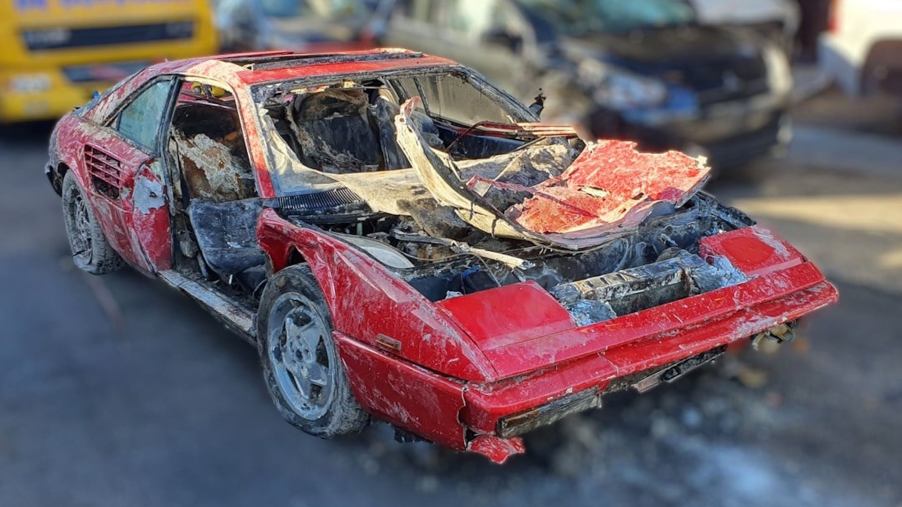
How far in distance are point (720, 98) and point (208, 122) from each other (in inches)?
227

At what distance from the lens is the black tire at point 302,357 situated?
8.50 ft

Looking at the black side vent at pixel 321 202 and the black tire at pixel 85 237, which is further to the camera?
the black tire at pixel 85 237

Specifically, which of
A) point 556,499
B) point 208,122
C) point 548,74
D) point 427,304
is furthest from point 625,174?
point 556,499

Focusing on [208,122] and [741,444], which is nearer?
[208,122]

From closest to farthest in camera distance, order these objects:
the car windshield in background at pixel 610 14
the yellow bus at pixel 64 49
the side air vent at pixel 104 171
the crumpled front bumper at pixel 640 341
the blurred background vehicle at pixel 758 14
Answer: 1. the crumpled front bumper at pixel 640 341
2. the side air vent at pixel 104 171
3. the yellow bus at pixel 64 49
4. the car windshield in background at pixel 610 14
5. the blurred background vehicle at pixel 758 14

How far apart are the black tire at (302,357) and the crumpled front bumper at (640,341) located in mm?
348

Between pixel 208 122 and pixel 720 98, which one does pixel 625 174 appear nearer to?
pixel 208 122

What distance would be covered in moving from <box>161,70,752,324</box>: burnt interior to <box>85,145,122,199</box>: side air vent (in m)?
0.19

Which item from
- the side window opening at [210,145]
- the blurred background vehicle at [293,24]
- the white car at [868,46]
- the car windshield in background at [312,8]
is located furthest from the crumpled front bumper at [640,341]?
the white car at [868,46]

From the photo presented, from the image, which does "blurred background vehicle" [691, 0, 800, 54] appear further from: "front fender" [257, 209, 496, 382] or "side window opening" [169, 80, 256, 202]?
"front fender" [257, 209, 496, 382]

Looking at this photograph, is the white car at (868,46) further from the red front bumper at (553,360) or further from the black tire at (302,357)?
the black tire at (302,357)

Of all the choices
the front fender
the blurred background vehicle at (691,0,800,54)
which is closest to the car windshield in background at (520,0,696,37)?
the blurred background vehicle at (691,0,800,54)

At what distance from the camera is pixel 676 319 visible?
2.83 m

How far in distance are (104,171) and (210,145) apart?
377 mm
